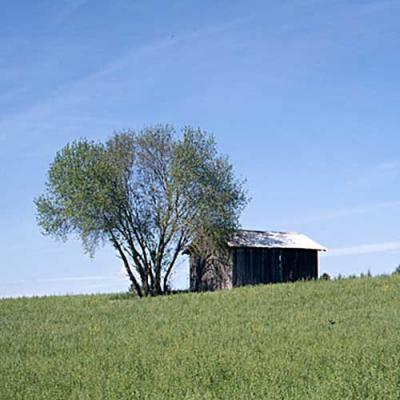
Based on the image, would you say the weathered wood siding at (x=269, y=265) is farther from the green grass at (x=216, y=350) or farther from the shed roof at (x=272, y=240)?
the green grass at (x=216, y=350)

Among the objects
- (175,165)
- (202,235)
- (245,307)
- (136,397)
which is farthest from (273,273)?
(136,397)

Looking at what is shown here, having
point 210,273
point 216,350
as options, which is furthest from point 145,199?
point 216,350

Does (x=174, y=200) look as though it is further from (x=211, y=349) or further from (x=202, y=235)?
(x=211, y=349)

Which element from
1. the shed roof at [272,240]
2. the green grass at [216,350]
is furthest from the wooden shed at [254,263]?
the green grass at [216,350]

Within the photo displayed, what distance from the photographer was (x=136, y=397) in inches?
489

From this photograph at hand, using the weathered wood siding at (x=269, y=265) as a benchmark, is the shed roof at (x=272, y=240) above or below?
above

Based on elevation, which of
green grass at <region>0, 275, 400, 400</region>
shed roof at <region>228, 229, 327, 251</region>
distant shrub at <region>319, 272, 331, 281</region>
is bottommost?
green grass at <region>0, 275, 400, 400</region>

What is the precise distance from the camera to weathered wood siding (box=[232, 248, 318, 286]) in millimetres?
46938

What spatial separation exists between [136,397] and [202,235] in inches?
1337

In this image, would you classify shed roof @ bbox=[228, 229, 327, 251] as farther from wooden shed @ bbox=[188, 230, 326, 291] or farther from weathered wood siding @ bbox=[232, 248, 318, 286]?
weathered wood siding @ bbox=[232, 248, 318, 286]

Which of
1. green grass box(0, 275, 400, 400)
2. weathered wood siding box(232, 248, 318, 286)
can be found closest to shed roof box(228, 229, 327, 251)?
weathered wood siding box(232, 248, 318, 286)

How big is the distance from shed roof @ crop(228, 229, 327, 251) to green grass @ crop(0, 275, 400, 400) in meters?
14.8

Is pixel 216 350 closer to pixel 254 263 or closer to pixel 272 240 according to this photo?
pixel 254 263

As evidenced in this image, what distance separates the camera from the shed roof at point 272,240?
4769 cm
